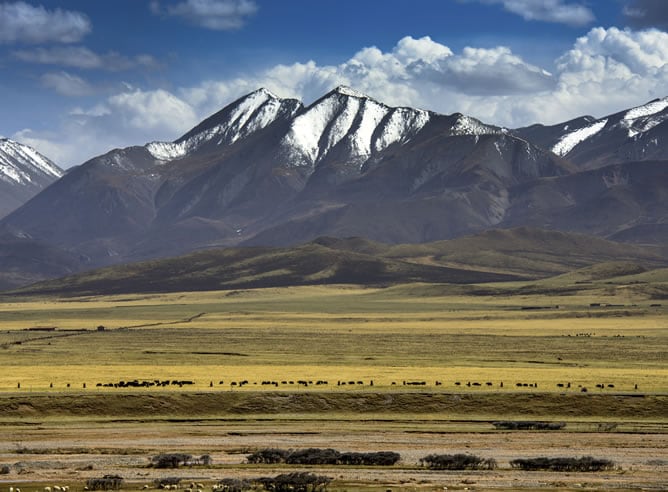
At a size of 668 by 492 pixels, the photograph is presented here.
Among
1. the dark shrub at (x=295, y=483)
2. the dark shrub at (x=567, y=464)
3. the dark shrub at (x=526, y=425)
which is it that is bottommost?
the dark shrub at (x=567, y=464)

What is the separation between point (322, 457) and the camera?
2454 inches

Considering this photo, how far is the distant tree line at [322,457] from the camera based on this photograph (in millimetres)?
62281

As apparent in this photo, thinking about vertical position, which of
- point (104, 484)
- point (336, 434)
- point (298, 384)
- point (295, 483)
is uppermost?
point (298, 384)

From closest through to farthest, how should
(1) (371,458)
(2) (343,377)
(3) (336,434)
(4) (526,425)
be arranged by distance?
(1) (371,458) < (3) (336,434) < (4) (526,425) < (2) (343,377)

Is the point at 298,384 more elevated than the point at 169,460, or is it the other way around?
the point at 298,384

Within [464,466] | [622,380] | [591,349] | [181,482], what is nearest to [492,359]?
[591,349]

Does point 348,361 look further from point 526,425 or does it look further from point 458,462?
point 458,462

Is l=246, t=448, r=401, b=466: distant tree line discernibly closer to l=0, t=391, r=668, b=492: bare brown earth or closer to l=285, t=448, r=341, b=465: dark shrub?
l=285, t=448, r=341, b=465: dark shrub

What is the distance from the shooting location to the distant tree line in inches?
2452

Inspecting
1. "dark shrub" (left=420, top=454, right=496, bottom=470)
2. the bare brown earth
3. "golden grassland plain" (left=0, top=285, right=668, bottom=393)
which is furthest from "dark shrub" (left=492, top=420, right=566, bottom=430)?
"golden grassland plain" (left=0, top=285, right=668, bottom=393)

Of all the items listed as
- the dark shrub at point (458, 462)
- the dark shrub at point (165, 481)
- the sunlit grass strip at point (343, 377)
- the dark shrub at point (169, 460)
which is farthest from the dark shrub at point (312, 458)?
the sunlit grass strip at point (343, 377)

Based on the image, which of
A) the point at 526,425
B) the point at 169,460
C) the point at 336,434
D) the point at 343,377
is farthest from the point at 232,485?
the point at 343,377

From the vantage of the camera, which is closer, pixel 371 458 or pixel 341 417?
pixel 371 458

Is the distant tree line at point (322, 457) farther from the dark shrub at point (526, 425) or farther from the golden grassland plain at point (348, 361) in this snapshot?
the golden grassland plain at point (348, 361)
